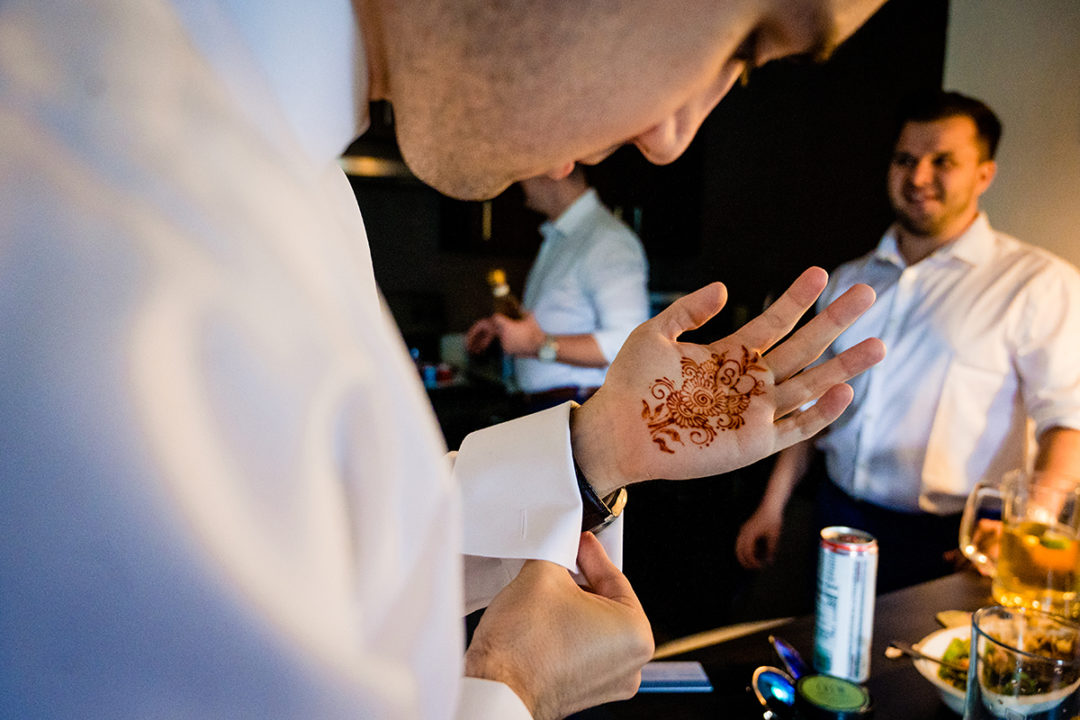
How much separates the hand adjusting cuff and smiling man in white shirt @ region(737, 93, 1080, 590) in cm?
111

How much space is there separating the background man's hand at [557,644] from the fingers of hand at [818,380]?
26 cm

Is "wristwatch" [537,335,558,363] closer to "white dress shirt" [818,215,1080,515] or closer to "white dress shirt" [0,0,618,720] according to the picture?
"white dress shirt" [818,215,1080,515]

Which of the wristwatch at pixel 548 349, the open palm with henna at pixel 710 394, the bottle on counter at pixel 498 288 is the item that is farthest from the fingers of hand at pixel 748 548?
the bottle on counter at pixel 498 288

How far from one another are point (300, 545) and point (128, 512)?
0.07m

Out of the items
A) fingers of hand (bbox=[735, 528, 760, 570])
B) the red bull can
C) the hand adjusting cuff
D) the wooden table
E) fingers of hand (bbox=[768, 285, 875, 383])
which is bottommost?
fingers of hand (bbox=[735, 528, 760, 570])

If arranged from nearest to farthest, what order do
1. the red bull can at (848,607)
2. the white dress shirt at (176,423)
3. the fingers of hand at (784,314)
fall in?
the white dress shirt at (176,423) < the fingers of hand at (784,314) < the red bull can at (848,607)


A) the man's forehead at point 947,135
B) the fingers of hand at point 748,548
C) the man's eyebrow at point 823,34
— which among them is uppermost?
the man's forehead at point 947,135

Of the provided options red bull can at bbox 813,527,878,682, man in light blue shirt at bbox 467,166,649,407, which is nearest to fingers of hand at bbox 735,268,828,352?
red bull can at bbox 813,527,878,682

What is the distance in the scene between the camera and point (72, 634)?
0.34m

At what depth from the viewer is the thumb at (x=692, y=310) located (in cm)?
71

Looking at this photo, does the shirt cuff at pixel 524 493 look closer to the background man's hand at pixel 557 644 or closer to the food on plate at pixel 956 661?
the background man's hand at pixel 557 644

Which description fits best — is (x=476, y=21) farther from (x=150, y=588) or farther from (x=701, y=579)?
(x=701, y=579)

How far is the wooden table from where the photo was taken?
0.80 meters

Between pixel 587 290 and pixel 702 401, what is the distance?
142cm
